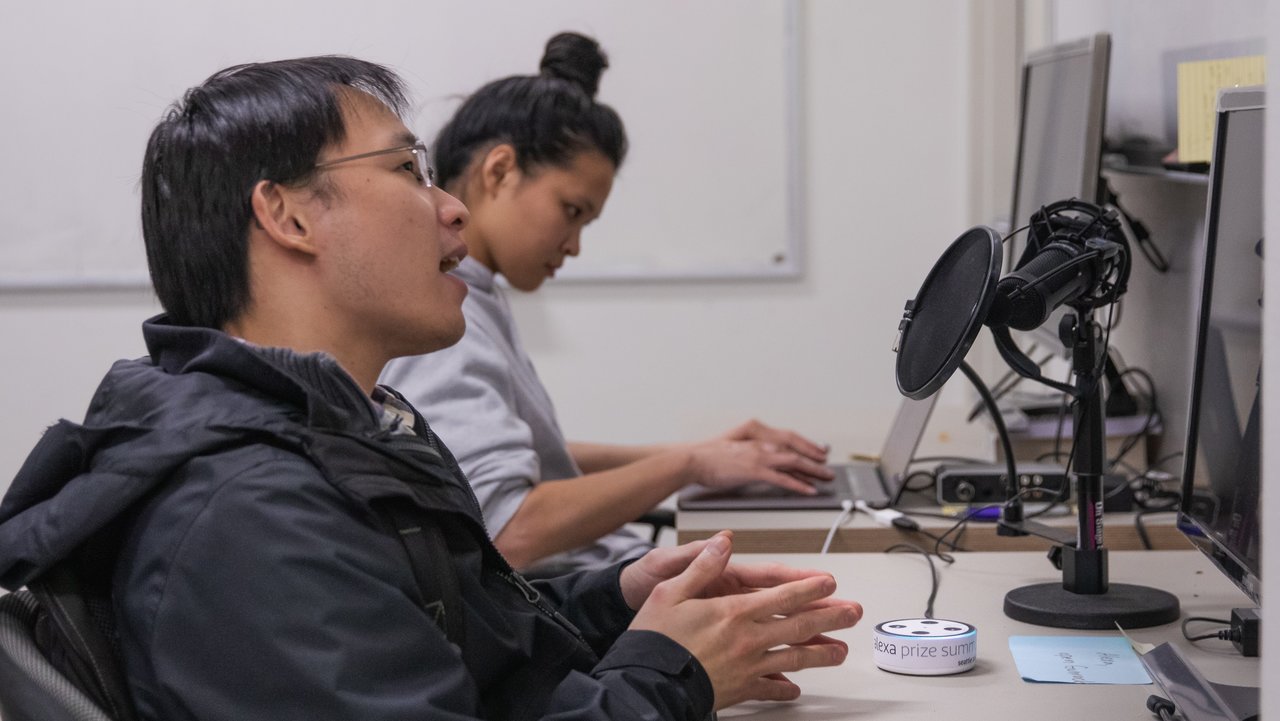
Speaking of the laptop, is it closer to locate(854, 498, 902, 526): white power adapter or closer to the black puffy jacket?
locate(854, 498, 902, 526): white power adapter

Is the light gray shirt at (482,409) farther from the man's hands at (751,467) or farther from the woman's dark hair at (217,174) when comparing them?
the woman's dark hair at (217,174)

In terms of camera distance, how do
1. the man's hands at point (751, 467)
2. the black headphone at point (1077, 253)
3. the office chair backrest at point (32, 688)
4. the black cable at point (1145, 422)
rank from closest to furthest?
1. the office chair backrest at point (32, 688)
2. the black headphone at point (1077, 253)
3. the man's hands at point (751, 467)
4. the black cable at point (1145, 422)

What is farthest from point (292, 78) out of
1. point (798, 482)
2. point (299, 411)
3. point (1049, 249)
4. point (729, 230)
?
point (729, 230)

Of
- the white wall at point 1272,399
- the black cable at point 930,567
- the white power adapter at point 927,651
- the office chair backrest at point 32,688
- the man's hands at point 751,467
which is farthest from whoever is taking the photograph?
the man's hands at point 751,467

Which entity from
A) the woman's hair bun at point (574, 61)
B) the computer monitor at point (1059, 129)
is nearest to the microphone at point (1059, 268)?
the computer monitor at point (1059, 129)

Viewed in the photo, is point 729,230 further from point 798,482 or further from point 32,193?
point 32,193

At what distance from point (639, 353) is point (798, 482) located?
5.22 ft

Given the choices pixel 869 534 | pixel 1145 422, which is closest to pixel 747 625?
pixel 869 534

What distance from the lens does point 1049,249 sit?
4.29 ft

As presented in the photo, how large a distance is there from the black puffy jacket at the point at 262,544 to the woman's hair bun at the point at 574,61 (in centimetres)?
132

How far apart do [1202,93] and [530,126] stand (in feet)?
3.37

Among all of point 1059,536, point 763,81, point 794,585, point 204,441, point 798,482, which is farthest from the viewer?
point 763,81

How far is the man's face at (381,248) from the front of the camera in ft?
3.67

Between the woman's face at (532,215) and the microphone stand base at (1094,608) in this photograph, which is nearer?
the microphone stand base at (1094,608)
